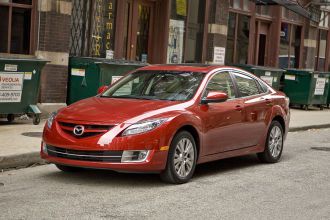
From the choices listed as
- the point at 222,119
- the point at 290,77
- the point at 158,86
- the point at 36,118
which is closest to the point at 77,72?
the point at 36,118

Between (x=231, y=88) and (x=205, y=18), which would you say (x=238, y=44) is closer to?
(x=205, y=18)

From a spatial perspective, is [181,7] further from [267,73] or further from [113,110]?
[113,110]

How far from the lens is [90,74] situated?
1377 centimetres

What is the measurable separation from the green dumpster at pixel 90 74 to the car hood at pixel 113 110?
5.21m

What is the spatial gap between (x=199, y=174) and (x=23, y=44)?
6.40 meters

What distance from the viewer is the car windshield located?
28.0ft

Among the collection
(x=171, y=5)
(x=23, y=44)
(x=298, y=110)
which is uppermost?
(x=171, y=5)

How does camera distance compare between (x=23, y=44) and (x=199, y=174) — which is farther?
(x=23, y=44)

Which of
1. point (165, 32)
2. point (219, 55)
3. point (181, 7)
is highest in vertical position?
point (181, 7)

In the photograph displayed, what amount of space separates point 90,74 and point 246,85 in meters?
4.94

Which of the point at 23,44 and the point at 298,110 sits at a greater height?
the point at 23,44

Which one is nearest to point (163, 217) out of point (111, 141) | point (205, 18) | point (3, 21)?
point (111, 141)

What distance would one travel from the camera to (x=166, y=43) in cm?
1794

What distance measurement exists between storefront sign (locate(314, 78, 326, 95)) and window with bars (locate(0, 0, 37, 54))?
10581 millimetres
